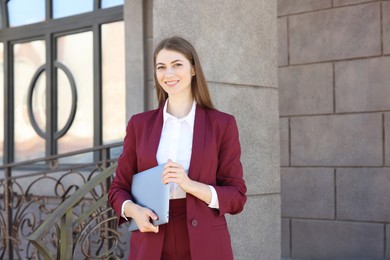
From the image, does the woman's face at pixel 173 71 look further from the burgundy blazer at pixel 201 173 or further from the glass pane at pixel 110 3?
the glass pane at pixel 110 3

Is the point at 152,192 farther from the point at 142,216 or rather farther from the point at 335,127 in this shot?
the point at 335,127

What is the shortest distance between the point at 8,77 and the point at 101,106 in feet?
6.67

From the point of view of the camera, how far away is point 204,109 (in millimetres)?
2865

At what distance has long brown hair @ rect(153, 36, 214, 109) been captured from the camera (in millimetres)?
2775

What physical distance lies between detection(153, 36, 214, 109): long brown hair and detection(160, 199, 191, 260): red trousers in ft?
1.70

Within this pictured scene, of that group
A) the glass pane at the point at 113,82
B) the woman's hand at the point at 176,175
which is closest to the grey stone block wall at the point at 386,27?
the glass pane at the point at 113,82

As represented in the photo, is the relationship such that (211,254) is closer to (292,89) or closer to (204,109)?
(204,109)

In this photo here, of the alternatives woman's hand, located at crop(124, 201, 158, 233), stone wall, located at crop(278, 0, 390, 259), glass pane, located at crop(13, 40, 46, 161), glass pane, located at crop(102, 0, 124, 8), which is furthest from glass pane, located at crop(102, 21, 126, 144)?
woman's hand, located at crop(124, 201, 158, 233)

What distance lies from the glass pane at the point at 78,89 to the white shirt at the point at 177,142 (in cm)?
605

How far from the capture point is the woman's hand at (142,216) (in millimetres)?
2613

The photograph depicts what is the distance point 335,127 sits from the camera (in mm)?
7230

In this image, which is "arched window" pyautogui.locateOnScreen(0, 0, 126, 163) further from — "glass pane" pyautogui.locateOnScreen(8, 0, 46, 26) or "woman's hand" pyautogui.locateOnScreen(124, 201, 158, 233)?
"woman's hand" pyautogui.locateOnScreen(124, 201, 158, 233)

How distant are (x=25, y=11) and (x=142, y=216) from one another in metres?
7.71

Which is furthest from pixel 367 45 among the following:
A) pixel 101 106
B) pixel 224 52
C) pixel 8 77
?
pixel 8 77
